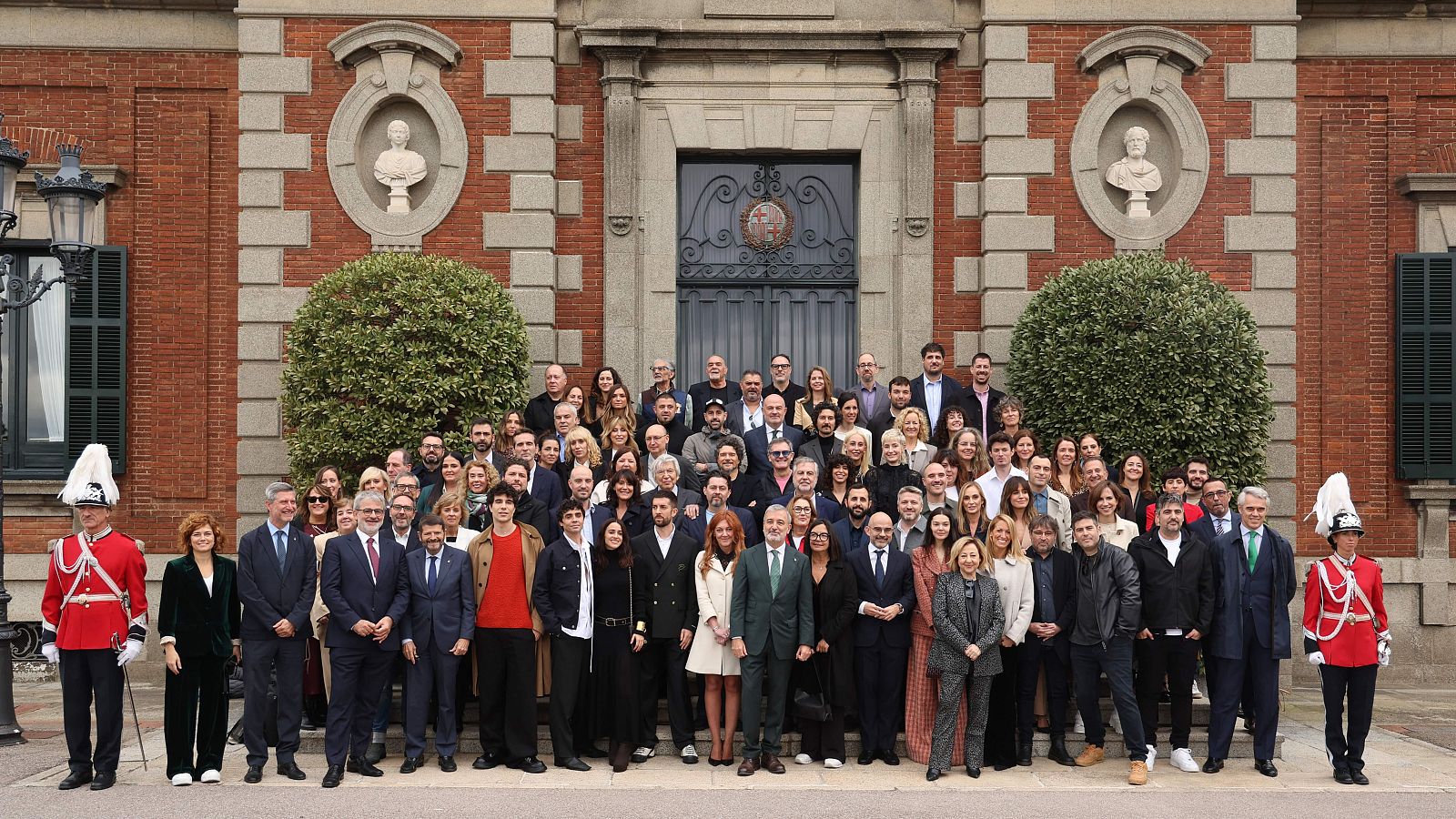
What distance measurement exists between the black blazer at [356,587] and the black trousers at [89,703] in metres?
1.38

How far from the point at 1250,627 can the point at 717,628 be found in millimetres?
3780

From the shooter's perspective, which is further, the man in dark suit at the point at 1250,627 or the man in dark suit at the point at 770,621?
the man in dark suit at the point at 1250,627

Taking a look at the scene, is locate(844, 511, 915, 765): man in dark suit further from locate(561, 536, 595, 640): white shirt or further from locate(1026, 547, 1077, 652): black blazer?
locate(561, 536, 595, 640): white shirt

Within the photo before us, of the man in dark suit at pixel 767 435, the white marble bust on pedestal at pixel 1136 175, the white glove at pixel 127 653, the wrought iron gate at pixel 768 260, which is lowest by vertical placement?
the white glove at pixel 127 653

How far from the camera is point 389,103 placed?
45.4ft

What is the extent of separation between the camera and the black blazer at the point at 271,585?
9.27 m

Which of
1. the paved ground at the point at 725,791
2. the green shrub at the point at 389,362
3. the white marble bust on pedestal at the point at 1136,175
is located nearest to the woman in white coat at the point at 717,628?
the paved ground at the point at 725,791

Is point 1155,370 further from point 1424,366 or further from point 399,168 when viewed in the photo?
point 399,168

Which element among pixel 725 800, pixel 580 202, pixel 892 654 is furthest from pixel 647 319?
pixel 725 800

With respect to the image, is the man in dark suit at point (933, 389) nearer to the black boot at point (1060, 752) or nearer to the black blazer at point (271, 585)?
the black boot at point (1060, 752)

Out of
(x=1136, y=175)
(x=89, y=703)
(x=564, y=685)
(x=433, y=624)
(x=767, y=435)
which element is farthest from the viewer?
(x=1136, y=175)

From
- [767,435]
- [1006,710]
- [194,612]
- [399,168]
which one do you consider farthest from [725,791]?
[399,168]

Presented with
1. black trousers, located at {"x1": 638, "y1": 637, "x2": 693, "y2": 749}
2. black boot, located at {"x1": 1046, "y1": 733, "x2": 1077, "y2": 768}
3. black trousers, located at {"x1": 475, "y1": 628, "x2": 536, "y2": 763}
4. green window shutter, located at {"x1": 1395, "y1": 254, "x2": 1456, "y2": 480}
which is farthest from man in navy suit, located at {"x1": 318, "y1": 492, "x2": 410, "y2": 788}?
green window shutter, located at {"x1": 1395, "y1": 254, "x2": 1456, "y2": 480}

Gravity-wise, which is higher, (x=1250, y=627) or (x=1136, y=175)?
(x=1136, y=175)
